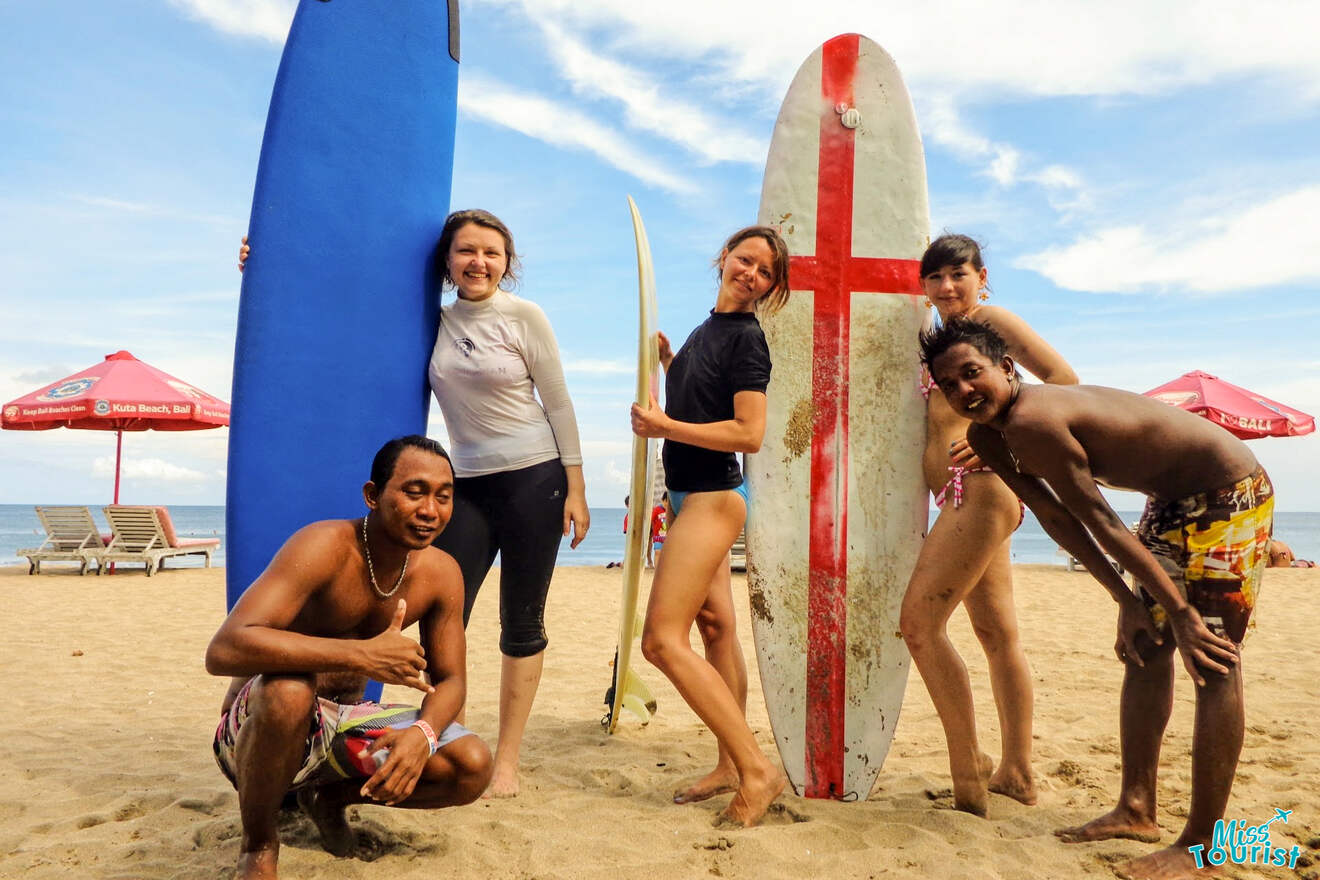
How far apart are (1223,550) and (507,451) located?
1.75m

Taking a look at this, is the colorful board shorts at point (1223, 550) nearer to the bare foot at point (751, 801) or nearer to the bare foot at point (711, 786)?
the bare foot at point (751, 801)

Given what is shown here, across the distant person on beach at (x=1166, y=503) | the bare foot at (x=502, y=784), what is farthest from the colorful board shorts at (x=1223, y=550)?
the bare foot at (x=502, y=784)

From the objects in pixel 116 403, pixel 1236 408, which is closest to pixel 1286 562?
pixel 1236 408

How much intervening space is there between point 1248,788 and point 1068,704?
51.4 inches

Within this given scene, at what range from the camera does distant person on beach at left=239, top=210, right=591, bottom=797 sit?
8.40 ft

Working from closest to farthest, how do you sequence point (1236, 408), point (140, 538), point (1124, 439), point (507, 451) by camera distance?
1. point (1124, 439)
2. point (507, 451)
3. point (140, 538)
4. point (1236, 408)

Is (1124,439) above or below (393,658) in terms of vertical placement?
above

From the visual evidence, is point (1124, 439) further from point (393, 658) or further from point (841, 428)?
point (393, 658)

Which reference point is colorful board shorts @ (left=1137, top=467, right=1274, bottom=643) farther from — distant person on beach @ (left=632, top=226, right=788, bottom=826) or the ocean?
the ocean

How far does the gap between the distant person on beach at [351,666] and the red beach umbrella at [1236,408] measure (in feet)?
36.6

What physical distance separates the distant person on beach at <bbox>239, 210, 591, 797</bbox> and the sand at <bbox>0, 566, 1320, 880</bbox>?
1.45 feet

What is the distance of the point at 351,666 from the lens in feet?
5.90

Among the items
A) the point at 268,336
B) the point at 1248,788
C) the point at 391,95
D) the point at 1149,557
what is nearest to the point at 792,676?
the point at 1149,557

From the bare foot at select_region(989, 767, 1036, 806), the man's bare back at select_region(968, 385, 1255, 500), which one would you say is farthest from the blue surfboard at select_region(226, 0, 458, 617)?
the bare foot at select_region(989, 767, 1036, 806)
